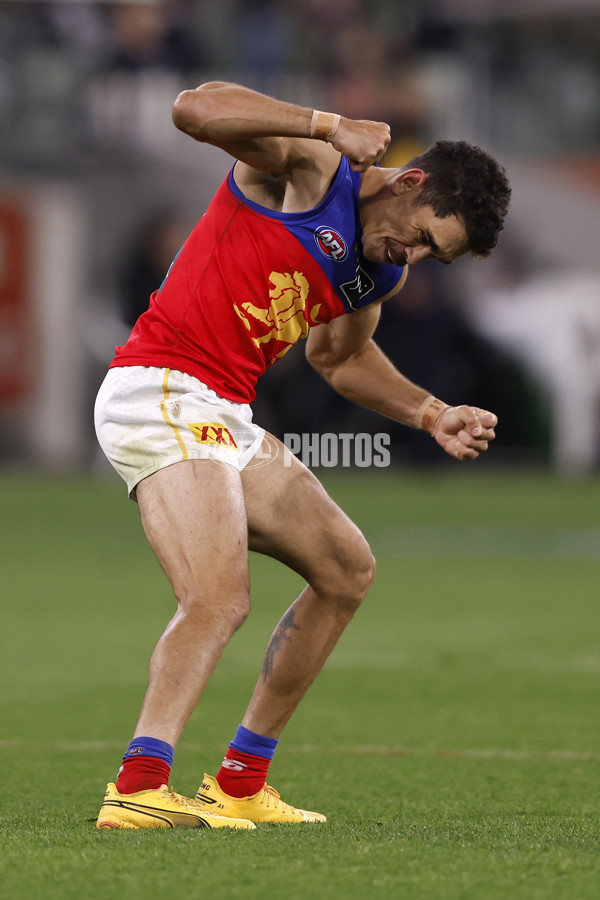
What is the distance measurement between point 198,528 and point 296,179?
116 centimetres

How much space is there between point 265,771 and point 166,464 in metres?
1.15

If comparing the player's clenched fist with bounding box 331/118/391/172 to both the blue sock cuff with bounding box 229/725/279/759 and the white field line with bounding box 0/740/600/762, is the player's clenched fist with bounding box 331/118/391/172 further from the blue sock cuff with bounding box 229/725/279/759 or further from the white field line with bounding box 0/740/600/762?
the white field line with bounding box 0/740/600/762

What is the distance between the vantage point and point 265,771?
506 centimetres

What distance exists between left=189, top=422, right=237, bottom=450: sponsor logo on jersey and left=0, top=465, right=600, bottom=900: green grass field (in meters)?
1.21

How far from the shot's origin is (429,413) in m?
5.26

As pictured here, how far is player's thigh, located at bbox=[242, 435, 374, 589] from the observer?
496 centimetres

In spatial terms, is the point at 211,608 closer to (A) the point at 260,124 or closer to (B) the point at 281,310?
(B) the point at 281,310

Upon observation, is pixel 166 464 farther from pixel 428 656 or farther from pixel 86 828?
pixel 428 656

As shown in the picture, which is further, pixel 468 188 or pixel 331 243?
pixel 331 243

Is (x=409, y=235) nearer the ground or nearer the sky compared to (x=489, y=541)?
nearer the sky

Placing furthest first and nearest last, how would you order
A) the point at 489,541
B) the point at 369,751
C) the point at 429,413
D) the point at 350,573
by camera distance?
the point at 489,541
the point at 369,751
the point at 429,413
the point at 350,573

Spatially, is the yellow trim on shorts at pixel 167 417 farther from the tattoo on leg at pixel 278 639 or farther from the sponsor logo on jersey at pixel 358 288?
the tattoo on leg at pixel 278 639

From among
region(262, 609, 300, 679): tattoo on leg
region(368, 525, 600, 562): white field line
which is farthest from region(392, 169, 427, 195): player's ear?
region(368, 525, 600, 562): white field line

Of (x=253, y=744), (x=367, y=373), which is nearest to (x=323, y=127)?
(x=367, y=373)
